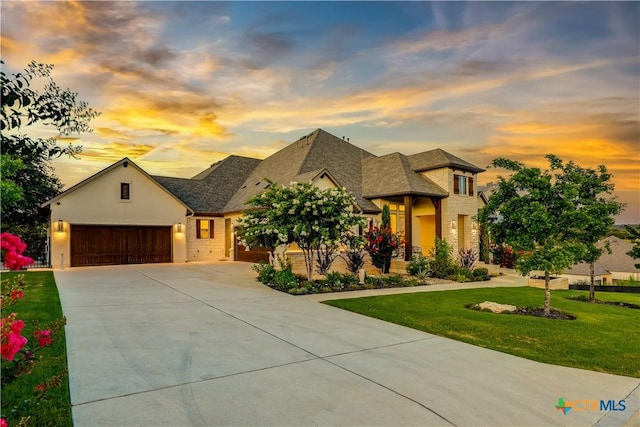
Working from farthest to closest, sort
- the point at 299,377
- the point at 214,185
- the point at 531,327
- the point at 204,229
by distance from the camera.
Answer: the point at 214,185, the point at 204,229, the point at 531,327, the point at 299,377

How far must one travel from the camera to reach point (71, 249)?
65.5 ft

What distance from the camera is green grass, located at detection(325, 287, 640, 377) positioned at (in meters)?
6.05

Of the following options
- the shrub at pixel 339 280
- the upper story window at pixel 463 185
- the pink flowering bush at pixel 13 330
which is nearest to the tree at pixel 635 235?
the shrub at pixel 339 280

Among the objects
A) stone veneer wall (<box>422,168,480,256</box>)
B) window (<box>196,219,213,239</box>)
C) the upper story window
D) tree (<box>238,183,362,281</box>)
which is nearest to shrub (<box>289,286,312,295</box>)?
tree (<box>238,183,362,281</box>)

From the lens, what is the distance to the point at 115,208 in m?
21.2

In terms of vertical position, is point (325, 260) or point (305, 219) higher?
point (305, 219)

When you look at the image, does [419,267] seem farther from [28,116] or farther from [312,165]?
[28,116]

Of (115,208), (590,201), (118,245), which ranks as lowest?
(118,245)

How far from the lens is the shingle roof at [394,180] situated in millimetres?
21531

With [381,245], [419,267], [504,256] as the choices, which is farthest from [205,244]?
[504,256]

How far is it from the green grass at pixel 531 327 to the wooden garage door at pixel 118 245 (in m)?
15.8

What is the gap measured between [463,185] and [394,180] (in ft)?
15.5

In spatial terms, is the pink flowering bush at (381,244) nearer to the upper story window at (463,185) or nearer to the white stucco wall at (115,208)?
the upper story window at (463,185)

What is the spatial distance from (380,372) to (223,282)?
9.87 meters
